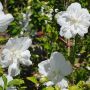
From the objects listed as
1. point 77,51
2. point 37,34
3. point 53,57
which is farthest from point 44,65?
point 37,34

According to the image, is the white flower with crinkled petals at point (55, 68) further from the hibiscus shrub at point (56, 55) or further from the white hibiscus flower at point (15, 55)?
the white hibiscus flower at point (15, 55)

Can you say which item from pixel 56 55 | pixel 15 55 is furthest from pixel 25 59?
pixel 56 55

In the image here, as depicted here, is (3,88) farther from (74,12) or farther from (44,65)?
(74,12)

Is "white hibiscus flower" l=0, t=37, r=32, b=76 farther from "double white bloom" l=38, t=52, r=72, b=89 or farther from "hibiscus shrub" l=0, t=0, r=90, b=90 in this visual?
"double white bloom" l=38, t=52, r=72, b=89

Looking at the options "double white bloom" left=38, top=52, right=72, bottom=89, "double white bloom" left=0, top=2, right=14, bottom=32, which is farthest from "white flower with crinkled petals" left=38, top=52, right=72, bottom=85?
"double white bloom" left=0, top=2, right=14, bottom=32

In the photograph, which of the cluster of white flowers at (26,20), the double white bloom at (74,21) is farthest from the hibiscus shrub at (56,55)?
the cluster of white flowers at (26,20)

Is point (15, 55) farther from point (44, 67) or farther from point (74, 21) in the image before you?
point (74, 21)
